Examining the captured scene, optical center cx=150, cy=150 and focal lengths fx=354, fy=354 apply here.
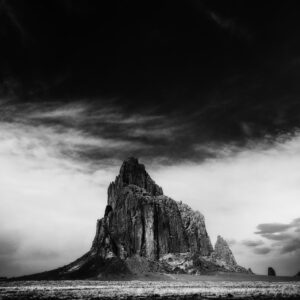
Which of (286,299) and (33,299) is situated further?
(33,299)

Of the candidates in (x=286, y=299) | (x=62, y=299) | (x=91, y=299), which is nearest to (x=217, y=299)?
(x=286, y=299)

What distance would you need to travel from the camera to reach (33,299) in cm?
7231

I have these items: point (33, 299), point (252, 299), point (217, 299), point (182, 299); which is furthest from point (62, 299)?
point (252, 299)

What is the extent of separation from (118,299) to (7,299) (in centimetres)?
2246

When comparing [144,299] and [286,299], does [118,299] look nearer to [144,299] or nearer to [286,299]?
[144,299]

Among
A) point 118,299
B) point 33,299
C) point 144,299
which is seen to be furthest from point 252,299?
point 33,299

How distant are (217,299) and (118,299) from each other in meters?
20.2

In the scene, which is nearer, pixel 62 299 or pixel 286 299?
pixel 286 299

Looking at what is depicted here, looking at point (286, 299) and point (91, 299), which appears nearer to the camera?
point (286, 299)

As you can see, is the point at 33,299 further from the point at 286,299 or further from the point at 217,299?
the point at 286,299

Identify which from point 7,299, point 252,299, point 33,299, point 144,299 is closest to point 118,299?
point 144,299

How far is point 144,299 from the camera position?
71.9m

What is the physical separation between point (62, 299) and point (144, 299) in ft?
55.4

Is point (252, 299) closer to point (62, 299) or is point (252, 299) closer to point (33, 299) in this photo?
point (62, 299)
